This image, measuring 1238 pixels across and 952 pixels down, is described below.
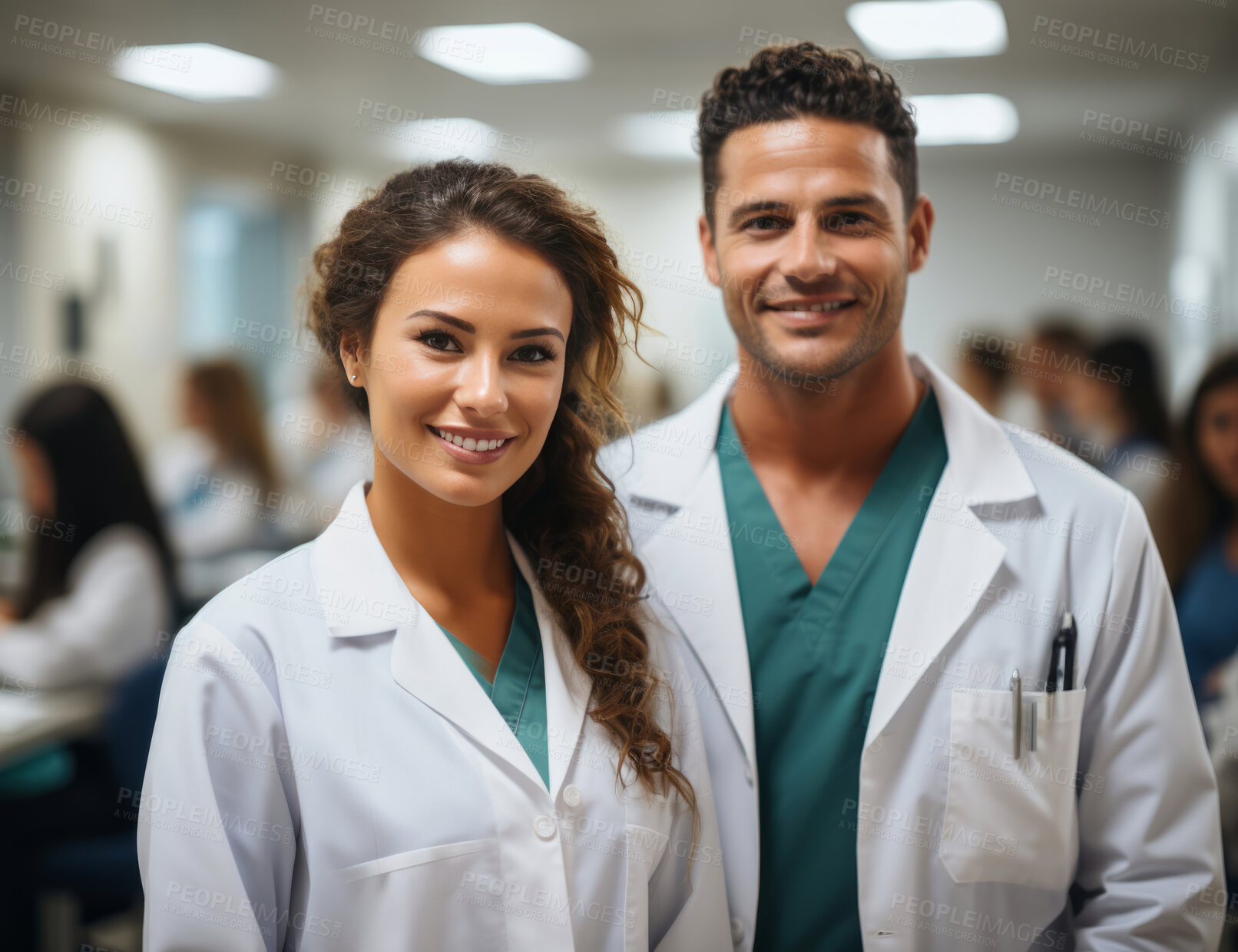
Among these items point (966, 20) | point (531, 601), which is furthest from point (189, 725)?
point (966, 20)

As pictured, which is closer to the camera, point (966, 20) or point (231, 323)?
point (966, 20)

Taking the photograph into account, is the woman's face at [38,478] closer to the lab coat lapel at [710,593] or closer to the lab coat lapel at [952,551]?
the lab coat lapel at [710,593]

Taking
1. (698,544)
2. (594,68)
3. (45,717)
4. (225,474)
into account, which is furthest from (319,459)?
(698,544)

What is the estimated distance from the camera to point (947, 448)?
1.44m

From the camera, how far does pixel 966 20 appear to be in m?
3.56

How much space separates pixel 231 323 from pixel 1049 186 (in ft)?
17.7

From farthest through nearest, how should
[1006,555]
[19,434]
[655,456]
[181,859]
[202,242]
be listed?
[202,242]
[19,434]
[655,456]
[1006,555]
[181,859]

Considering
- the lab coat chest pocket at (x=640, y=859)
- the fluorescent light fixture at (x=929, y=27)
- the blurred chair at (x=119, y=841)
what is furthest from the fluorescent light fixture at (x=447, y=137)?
the lab coat chest pocket at (x=640, y=859)

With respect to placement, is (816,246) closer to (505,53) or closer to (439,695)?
(439,695)

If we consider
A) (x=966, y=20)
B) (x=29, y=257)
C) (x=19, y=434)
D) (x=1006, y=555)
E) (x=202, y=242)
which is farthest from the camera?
(x=202, y=242)

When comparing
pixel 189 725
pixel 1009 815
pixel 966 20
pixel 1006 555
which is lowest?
pixel 1009 815

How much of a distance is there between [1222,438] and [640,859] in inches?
85.1

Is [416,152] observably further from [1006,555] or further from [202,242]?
[1006,555]

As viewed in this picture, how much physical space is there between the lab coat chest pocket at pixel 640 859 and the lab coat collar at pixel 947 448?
47 cm
